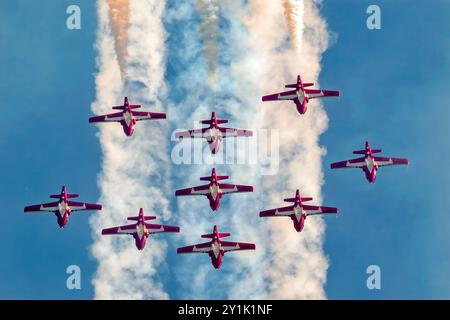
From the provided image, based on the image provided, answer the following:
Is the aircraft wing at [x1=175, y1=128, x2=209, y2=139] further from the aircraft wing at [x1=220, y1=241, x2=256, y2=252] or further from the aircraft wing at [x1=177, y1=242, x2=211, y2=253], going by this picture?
the aircraft wing at [x1=220, y1=241, x2=256, y2=252]

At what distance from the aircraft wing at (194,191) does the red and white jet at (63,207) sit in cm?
1291

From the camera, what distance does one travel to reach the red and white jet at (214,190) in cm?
12369

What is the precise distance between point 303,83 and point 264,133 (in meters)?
9.62

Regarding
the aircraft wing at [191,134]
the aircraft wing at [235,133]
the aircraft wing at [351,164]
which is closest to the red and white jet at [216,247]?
the aircraft wing at [191,134]

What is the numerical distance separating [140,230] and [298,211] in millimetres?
23690

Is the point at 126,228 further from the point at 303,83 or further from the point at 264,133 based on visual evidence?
the point at 303,83

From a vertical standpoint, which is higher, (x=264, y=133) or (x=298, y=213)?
(x=264, y=133)

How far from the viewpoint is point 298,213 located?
124 metres

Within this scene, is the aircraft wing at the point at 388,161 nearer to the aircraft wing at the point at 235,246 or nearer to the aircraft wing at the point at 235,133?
the aircraft wing at the point at 235,133

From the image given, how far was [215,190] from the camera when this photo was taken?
4879 inches

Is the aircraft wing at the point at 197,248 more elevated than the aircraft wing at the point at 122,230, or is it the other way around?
the aircraft wing at the point at 122,230

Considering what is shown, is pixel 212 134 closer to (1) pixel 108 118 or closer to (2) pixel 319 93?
(1) pixel 108 118

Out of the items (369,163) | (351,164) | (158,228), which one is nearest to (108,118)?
(158,228)
